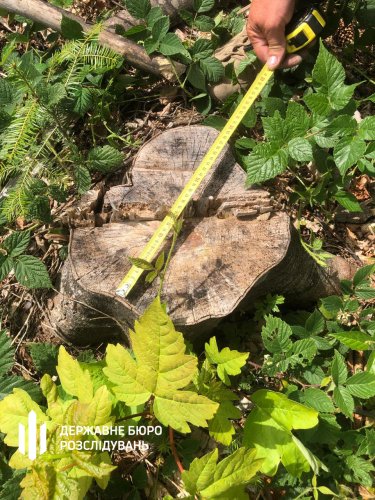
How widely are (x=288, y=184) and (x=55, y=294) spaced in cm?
138

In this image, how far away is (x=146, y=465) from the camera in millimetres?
2018

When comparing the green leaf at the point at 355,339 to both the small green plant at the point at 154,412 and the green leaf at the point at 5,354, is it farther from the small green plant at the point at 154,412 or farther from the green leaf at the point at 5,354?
the green leaf at the point at 5,354

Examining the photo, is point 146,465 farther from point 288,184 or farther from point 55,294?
point 288,184

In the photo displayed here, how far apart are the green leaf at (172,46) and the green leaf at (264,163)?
2.70 feet

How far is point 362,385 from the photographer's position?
175 centimetres

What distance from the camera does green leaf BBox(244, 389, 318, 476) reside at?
5.49 ft

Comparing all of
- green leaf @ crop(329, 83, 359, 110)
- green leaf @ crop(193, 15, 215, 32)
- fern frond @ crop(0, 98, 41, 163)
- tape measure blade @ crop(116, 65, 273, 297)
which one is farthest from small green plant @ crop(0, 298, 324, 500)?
green leaf @ crop(193, 15, 215, 32)

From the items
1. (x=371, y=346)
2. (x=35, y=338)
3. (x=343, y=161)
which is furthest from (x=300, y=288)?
(x=35, y=338)

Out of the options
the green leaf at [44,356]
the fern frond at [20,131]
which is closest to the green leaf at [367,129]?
the fern frond at [20,131]

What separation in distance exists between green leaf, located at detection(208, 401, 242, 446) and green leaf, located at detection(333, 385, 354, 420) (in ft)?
1.30

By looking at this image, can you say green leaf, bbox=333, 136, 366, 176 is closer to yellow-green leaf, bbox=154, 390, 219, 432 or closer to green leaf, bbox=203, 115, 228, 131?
green leaf, bbox=203, 115, 228, 131

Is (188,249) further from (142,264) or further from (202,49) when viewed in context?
(202,49)

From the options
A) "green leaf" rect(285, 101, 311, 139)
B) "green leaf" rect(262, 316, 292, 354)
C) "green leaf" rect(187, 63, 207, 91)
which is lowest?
"green leaf" rect(262, 316, 292, 354)

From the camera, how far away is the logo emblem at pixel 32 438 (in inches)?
58.4
